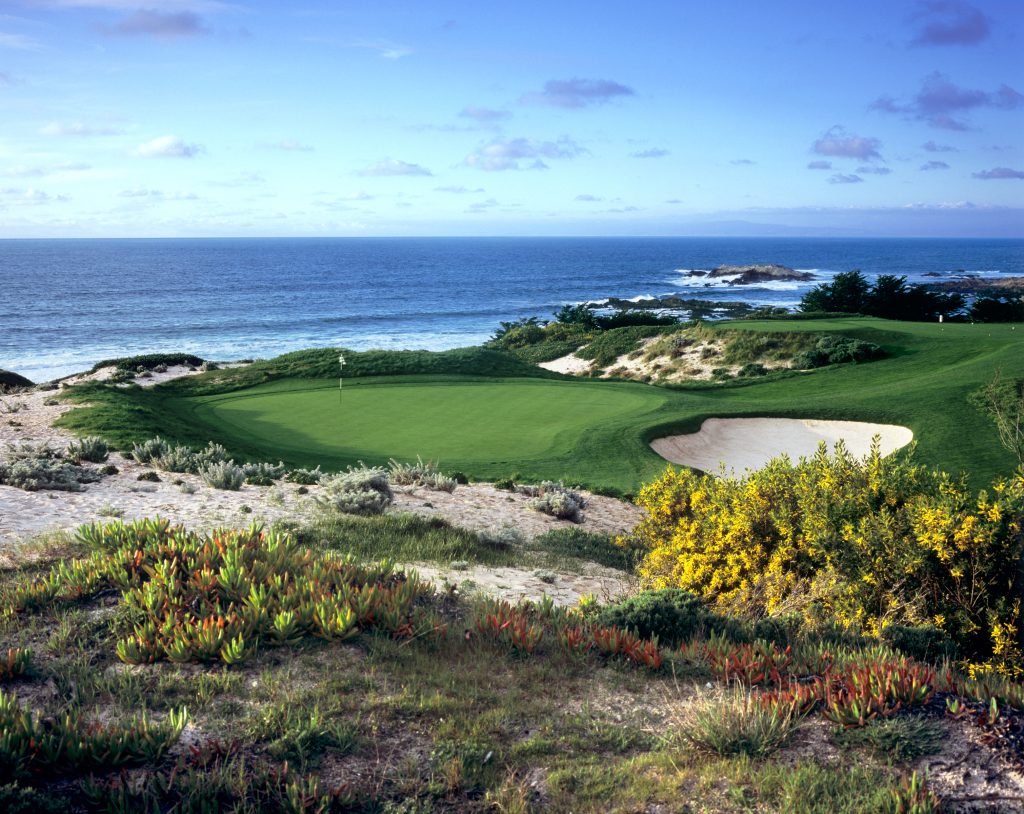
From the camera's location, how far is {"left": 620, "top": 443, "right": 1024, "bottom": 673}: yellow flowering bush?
7426 mm

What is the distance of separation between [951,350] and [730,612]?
84.1ft

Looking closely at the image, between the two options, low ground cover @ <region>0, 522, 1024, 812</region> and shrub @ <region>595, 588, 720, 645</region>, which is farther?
shrub @ <region>595, 588, 720, 645</region>

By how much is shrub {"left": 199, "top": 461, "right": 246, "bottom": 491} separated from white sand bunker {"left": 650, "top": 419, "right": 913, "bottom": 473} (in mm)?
9274

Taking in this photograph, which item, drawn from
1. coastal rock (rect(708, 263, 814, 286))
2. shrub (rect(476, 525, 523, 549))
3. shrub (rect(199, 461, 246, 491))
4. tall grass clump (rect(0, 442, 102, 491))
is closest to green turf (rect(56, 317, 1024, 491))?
tall grass clump (rect(0, 442, 102, 491))

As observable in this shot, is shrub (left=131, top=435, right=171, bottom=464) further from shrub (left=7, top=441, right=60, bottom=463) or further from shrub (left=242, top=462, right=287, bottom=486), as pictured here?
shrub (left=242, top=462, right=287, bottom=486)

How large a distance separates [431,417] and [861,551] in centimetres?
1342

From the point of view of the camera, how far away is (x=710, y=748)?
475cm

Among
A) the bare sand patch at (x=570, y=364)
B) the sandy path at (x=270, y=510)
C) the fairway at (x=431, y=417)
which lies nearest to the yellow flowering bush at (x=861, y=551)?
the sandy path at (x=270, y=510)

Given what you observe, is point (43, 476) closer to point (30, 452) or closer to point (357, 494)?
point (30, 452)

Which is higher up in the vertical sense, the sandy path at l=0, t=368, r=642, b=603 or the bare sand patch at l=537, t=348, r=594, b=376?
the bare sand patch at l=537, t=348, r=594, b=376

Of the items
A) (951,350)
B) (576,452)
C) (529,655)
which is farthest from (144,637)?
(951,350)

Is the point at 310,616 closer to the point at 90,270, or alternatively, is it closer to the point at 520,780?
the point at 520,780

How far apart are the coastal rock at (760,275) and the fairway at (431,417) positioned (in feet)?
275

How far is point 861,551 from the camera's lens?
317 inches
